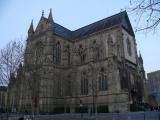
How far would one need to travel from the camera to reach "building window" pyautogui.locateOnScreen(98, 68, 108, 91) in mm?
44734

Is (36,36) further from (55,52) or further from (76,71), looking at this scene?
(76,71)

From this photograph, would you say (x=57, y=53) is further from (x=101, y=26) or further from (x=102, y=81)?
(x=102, y=81)

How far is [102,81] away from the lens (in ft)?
149

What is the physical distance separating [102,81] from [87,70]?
455cm

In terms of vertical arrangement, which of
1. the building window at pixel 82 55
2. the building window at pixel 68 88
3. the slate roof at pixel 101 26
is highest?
the slate roof at pixel 101 26

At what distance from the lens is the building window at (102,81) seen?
1761 inches

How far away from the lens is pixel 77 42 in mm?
57312

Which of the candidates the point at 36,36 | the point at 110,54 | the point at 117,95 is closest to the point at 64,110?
the point at 117,95

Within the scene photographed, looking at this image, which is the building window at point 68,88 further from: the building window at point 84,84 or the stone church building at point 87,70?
the building window at point 84,84

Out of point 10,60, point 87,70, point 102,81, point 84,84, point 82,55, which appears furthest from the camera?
point 82,55

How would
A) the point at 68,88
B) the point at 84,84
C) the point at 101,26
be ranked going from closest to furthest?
the point at 84,84
the point at 68,88
the point at 101,26

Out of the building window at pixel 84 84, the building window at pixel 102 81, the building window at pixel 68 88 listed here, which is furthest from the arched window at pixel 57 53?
the building window at pixel 102 81

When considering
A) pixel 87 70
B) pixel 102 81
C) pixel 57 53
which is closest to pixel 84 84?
pixel 87 70

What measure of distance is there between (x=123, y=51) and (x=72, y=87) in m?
14.3
